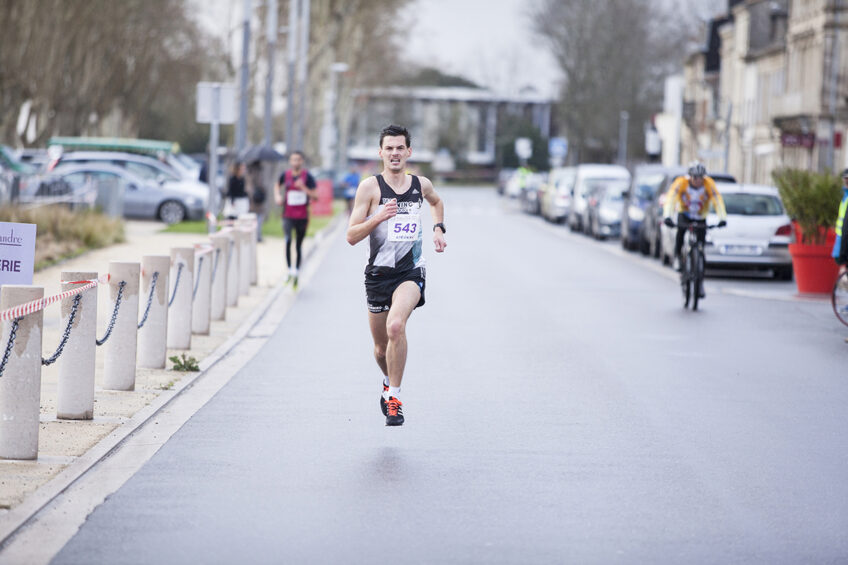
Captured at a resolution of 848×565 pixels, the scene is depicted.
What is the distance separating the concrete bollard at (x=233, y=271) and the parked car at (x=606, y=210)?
2260 centimetres

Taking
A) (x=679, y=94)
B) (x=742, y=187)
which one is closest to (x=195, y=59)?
(x=679, y=94)

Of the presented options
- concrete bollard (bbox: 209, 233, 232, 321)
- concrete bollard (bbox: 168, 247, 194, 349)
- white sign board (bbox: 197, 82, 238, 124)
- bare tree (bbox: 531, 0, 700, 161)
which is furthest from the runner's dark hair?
bare tree (bbox: 531, 0, 700, 161)

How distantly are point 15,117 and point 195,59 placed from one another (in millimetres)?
17208

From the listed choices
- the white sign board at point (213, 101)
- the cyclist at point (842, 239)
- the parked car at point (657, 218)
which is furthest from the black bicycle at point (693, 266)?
the parked car at point (657, 218)

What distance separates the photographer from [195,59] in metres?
80.2

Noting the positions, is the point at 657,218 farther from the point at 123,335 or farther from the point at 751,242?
the point at 123,335

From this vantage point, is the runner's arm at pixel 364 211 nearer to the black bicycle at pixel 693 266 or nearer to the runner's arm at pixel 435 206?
the runner's arm at pixel 435 206

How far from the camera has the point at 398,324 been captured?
1016 centimetres

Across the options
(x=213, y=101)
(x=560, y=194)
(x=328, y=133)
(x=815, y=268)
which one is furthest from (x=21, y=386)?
(x=328, y=133)

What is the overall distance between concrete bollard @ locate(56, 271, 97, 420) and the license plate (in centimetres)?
1806

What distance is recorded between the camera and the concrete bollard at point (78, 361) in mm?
10008

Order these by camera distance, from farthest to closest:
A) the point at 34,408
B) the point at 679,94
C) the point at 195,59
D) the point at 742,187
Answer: the point at 679,94 → the point at 195,59 → the point at 742,187 → the point at 34,408

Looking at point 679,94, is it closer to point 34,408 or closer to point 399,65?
point 399,65

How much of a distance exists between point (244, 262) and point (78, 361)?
436 inches
